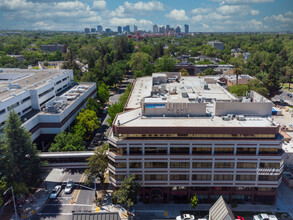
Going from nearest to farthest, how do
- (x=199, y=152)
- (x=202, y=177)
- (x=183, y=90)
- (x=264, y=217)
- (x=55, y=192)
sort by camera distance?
(x=264, y=217)
(x=199, y=152)
(x=202, y=177)
(x=55, y=192)
(x=183, y=90)

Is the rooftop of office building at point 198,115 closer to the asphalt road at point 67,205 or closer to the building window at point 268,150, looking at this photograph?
the building window at point 268,150

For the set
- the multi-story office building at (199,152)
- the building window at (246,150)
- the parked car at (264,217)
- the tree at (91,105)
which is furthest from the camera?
the tree at (91,105)

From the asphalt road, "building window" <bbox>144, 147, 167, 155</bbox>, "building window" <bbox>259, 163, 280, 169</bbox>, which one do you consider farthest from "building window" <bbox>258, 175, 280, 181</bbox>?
the asphalt road

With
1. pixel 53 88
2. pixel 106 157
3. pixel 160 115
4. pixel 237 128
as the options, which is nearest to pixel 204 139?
pixel 237 128

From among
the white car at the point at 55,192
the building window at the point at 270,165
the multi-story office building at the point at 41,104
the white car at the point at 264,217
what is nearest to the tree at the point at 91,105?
the multi-story office building at the point at 41,104

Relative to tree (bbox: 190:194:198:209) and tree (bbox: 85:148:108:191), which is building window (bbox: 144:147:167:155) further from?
tree (bbox: 190:194:198:209)

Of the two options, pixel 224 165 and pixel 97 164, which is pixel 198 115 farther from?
pixel 97 164

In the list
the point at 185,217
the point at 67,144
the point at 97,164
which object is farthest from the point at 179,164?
the point at 67,144
